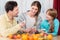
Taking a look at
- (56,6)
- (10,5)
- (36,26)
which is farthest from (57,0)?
(10,5)

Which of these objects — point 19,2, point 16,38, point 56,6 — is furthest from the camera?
point 56,6

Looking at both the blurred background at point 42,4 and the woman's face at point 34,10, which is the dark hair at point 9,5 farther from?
the woman's face at point 34,10

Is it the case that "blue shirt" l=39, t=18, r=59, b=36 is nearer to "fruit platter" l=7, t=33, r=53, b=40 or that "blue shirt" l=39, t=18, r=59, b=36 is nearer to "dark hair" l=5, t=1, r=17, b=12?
"fruit platter" l=7, t=33, r=53, b=40

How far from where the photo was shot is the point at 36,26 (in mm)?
2541

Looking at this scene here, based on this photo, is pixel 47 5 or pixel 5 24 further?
pixel 47 5

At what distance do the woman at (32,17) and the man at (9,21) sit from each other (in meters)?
0.09

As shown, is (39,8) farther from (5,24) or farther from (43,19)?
(5,24)

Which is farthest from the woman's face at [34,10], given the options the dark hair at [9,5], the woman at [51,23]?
the dark hair at [9,5]

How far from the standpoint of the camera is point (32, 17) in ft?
8.34

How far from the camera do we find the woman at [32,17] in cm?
249

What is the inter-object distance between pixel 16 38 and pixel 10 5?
0.43 m

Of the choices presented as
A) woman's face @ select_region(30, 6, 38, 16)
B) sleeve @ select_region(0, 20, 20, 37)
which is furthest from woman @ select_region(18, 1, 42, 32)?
sleeve @ select_region(0, 20, 20, 37)

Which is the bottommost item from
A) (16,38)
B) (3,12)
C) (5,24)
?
(16,38)

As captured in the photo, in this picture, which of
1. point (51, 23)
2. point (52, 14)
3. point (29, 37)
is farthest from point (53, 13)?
point (29, 37)
